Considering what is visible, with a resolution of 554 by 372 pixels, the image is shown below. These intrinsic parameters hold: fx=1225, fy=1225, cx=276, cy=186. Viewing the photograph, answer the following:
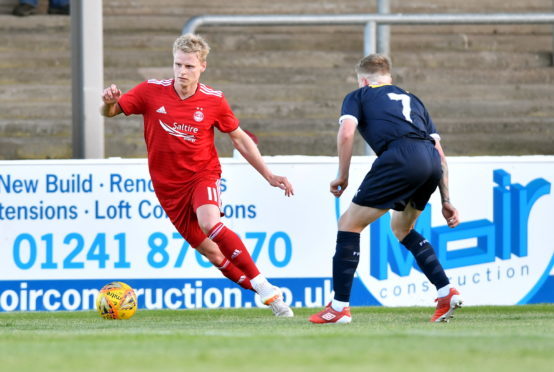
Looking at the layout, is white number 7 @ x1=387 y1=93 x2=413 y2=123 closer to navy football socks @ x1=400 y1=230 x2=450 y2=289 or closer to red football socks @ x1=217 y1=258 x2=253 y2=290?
navy football socks @ x1=400 y1=230 x2=450 y2=289

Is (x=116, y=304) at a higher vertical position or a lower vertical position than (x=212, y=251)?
lower

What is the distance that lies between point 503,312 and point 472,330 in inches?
102

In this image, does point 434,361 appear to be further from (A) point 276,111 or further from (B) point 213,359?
(A) point 276,111

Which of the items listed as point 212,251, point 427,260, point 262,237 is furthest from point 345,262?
point 262,237

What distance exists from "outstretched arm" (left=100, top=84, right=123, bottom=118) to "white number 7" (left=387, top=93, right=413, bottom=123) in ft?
5.52

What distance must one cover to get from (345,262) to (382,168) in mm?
600

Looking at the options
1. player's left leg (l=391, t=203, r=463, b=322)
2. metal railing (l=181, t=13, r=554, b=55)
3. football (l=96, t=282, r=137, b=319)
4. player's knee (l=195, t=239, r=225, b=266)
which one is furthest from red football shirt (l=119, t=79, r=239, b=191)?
metal railing (l=181, t=13, r=554, b=55)

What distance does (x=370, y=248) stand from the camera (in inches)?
367

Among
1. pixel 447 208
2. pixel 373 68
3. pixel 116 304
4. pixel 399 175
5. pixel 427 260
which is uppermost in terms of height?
pixel 373 68

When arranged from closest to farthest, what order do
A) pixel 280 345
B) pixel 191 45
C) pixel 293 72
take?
pixel 280 345
pixel 191 45
pixel 293 72

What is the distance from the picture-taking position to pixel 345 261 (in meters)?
7.27

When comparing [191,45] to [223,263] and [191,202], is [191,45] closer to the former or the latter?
[191,202]

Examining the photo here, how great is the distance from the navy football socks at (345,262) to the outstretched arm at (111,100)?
1.65 m

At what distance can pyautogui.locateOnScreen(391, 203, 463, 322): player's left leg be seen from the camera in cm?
742
